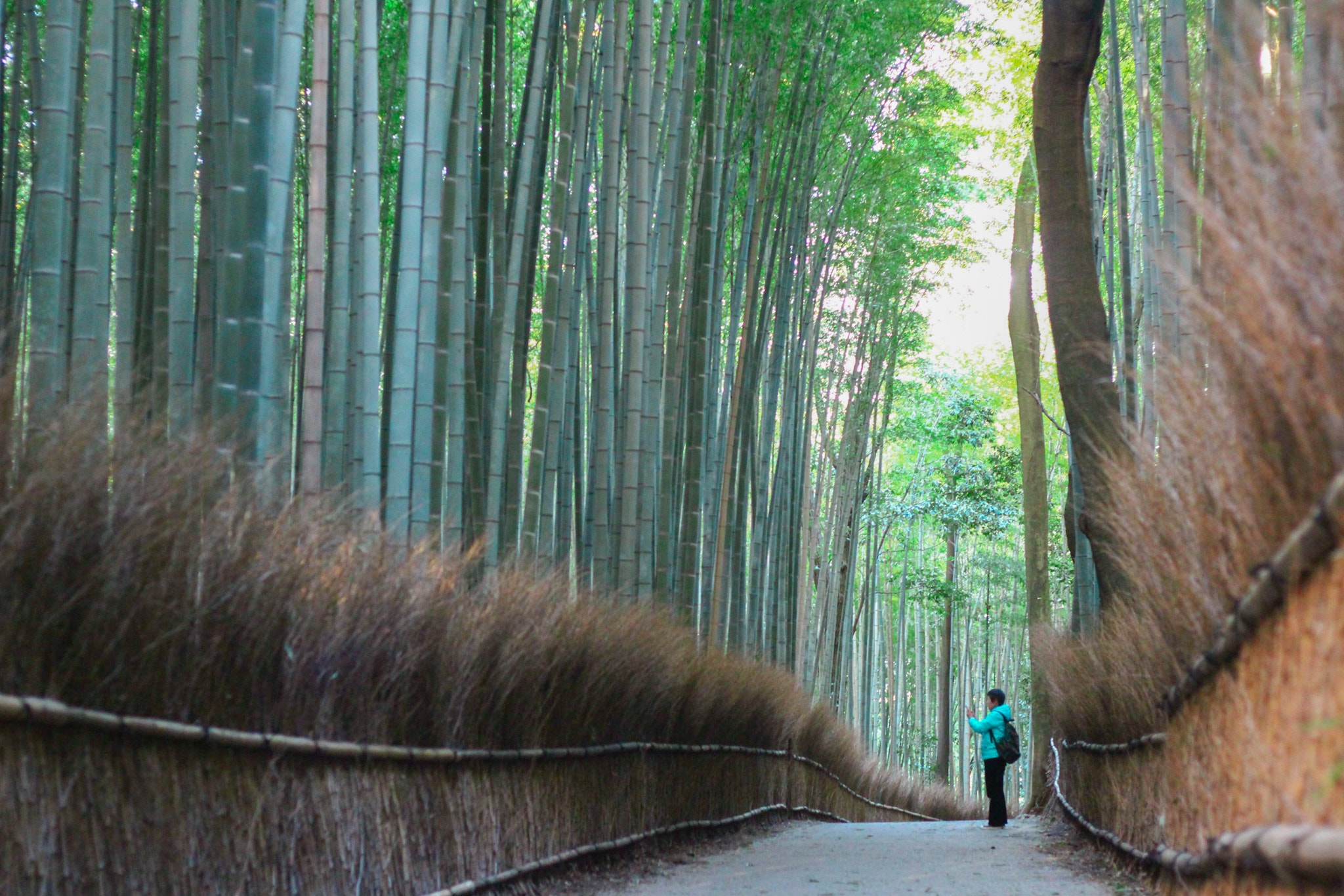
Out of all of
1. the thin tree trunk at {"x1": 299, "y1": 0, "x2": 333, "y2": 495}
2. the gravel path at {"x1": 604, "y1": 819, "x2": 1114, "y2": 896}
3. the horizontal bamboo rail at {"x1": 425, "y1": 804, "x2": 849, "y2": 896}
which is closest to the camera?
the horizontal bamboo rail at {"x1": 425, "y1": 804, "x2": 849, "y2": 896}

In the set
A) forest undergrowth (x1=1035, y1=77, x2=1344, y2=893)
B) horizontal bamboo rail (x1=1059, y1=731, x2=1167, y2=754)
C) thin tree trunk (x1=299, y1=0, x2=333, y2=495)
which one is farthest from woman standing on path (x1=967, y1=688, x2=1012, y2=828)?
thin tree trunk (x1=299, y1=0, x2=333, y2=495)

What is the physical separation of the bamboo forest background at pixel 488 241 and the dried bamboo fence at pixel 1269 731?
942 mm

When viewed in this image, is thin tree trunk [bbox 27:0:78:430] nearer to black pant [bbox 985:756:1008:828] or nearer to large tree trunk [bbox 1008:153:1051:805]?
black pant [bbox 985:756:1008:828]

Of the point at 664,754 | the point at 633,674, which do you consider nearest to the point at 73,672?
the point at 633,674

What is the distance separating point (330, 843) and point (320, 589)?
57 centimetres

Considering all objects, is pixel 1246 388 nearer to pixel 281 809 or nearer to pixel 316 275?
pixel 281 809

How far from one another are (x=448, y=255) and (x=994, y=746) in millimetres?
4978

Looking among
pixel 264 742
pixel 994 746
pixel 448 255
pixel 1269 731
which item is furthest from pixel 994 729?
pixel 1269 731

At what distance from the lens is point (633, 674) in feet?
16.6

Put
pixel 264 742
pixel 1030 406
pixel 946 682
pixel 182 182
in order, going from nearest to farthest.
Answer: pixel 264 742 < pixel 182 182 < pixel 1030 406 < pixel 946 682

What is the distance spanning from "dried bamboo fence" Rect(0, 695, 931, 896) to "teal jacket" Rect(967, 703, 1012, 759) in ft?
11.0

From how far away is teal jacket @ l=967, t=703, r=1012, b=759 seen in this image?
8.21 m

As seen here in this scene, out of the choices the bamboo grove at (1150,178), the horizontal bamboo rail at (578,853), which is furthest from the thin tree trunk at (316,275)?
the bamboo grove at (1150,178)

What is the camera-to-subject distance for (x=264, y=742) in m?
2.89
